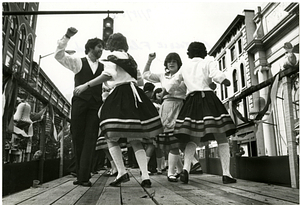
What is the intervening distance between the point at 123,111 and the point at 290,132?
1.31 metres

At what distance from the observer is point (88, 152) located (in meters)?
2.48

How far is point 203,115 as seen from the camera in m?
2.49

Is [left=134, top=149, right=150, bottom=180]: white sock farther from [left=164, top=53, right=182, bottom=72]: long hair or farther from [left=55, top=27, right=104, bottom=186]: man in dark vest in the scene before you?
[left=164, top=53, right=182, bottom=72]: long hair

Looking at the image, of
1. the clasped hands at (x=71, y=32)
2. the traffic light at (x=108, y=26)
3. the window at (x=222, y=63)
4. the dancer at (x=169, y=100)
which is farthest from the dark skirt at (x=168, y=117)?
the window at (x=222, y=63)

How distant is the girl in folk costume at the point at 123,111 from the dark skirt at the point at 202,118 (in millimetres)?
289

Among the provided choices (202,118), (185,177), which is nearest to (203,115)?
(202,118)

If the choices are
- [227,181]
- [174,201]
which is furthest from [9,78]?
[227,181]

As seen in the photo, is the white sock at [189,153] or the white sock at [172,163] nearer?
the white sock at [189,153]

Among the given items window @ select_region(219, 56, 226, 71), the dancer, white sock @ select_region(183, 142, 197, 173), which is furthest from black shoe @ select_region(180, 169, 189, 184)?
window @ select_region(219, 56, 226, 71)

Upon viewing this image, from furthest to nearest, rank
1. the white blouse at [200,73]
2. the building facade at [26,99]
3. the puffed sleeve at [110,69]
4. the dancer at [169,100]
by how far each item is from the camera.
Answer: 1. the dancer at [169,100]
2. the white blouse at [200,73]
3. the puffed sleeve at [110,69]
4. the building facade at [26,99]

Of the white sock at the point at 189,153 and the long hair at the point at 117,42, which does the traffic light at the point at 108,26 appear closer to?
the long hair at the point at 117,42

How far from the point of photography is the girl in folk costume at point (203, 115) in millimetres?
2424

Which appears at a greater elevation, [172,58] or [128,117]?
[172,58]

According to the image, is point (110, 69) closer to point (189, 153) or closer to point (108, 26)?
point (108, 26)
